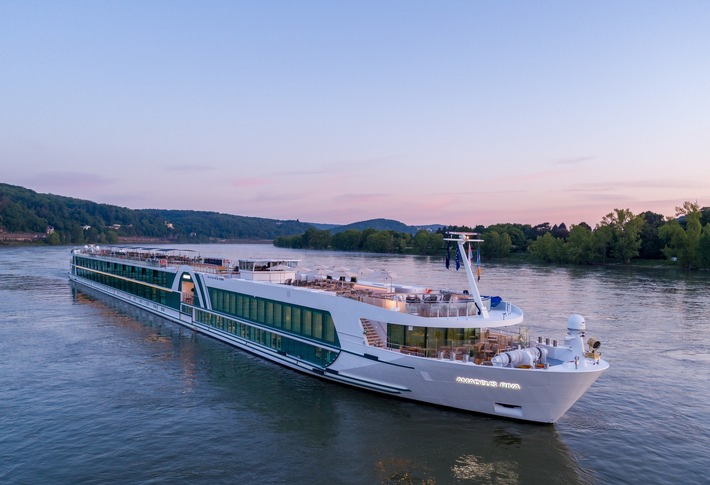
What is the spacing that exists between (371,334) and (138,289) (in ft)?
120

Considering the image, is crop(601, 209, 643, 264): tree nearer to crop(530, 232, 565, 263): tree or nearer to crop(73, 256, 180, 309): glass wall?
crop(530, 232, 565, 263): tree

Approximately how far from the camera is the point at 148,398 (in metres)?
23.7

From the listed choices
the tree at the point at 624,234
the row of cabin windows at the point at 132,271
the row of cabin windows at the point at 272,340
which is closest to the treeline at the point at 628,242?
the tree at the point at 624,234

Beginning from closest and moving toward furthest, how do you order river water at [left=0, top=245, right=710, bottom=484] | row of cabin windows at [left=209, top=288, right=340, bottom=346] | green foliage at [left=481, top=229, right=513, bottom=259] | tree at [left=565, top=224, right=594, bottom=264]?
river water at [left=0, top=245, right=710, bottom=484] < row of cabin windows at [left=209, top=288, right=340, bottom=346] < tree at [left=565, top=224, right=594, bottom=264] < green foliage at [left=481, top=229, right=513, bottom=259]

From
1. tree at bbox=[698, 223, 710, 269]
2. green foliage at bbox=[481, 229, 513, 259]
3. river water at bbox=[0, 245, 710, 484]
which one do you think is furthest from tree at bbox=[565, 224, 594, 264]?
river water at bbox=[0, 245, 710, 484]

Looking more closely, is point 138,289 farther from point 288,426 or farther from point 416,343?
point 416,343

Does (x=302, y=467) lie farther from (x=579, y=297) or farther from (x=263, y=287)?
(x=579, y=297)

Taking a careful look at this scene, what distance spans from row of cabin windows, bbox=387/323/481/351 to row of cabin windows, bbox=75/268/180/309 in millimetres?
26016

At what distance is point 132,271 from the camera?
53438 millimetres

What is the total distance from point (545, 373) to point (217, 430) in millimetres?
12919

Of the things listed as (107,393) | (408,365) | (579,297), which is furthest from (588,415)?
(579,297)

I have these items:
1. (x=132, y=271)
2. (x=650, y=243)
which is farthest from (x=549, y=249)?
(x=132, y=271)

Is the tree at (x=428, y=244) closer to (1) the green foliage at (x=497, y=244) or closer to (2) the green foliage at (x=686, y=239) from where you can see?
(1) the green foliage at (x=497, y=244)

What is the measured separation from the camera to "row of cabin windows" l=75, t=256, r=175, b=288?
45003 millimetres
